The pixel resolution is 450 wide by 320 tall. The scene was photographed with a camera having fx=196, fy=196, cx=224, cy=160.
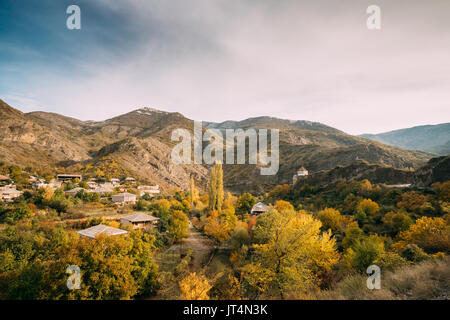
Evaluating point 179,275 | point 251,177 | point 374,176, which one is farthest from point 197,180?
point 179,275

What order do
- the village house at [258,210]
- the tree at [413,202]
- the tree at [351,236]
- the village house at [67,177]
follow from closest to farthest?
the tree at [351,236]
the tree at [413,202]
the village house at [258,210]
the village house at [67,177]

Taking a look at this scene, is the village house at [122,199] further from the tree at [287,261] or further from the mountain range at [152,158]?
the tree at [287,261]

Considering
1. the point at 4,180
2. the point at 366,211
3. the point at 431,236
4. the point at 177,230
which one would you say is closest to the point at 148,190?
the point at 4,180

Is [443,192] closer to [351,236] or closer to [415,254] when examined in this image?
[351,236]

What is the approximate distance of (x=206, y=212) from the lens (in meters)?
36.0

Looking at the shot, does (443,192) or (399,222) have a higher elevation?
(443,192)

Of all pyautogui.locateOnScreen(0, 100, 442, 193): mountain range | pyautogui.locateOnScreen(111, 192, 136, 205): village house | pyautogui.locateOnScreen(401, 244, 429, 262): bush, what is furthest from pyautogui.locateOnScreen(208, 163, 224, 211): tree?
pyautogui.locateOnScreen(0, 100, 442, 193): mountain range

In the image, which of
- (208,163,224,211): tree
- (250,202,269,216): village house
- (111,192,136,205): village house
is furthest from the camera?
(111,192,136,205): village house

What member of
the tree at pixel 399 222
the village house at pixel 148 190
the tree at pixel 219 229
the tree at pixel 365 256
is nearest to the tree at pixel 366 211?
the tree at pixel 399 222

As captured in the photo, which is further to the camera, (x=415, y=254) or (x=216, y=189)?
(x=216, y=189)

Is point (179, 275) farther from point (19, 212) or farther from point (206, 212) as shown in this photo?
point (19, 212)

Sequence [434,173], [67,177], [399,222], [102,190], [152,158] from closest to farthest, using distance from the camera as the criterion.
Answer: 1. [399,222]
2. [434,173]
3. [102,190]
4. [67,177]
5. [152,158]

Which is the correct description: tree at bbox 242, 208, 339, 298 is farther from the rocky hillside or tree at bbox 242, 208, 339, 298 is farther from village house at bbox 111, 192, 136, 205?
village house at bbox 111, 192, 136, 205
